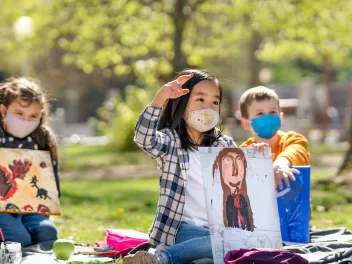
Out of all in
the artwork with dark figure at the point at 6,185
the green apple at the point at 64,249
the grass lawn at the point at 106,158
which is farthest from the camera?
the grass lawn at the point at 106,158

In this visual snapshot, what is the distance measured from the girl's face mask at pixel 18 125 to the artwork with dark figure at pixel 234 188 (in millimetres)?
1897

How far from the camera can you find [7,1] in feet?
57.9

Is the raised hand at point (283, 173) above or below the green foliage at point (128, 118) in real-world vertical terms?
below

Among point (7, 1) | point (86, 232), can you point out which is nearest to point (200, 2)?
point (7, 1)

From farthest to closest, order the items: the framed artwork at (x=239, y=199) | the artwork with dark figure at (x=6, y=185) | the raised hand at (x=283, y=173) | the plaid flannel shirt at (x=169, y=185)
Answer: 1. the artwork with dark figure at (x=6, y=185)
2. the raised hand at (x=283, y=173)
3. the plaid flannel shirt at (x=169, y=185)
4. the framed artwork at (x=239, y=199)

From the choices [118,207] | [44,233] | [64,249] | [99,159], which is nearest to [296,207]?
[64,249]

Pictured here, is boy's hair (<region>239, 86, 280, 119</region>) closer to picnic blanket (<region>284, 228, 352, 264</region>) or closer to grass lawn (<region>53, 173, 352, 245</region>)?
picnic blanket (<region>284, 228, 352, 264</region>)

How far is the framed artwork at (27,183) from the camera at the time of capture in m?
5.30

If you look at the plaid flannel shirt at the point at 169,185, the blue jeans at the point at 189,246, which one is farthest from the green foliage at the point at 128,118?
the blue jeans at the point at 189,246

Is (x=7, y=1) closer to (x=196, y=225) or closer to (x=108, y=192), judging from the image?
(x=108, y=192)

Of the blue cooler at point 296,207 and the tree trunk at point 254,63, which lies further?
the tree trunk at point 254,63

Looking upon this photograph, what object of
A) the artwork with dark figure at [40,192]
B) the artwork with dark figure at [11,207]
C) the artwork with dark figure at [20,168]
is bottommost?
the artwork with dark figure at [11,207]

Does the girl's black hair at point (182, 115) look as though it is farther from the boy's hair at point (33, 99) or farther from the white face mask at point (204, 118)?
the boy's hair at point (33, 99)

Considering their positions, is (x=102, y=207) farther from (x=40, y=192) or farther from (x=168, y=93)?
(x=168, y=93)
